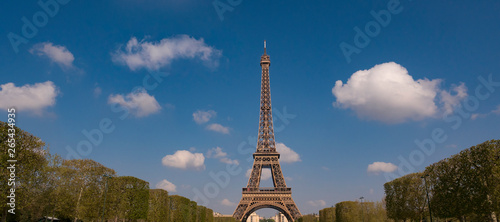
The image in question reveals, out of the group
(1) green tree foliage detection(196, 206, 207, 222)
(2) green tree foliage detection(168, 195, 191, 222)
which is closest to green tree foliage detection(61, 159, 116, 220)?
(2) green tree foliage detection(168, 195, 191, 222)

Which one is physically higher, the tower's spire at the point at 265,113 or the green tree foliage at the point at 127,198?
the tower's spire at the point at 265,113

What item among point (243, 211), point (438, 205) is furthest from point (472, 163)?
point (243, 211)

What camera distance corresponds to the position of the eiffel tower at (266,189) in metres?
73.2

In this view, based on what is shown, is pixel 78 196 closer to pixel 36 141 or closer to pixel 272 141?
pixel 36 141

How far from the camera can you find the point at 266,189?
2977 inches

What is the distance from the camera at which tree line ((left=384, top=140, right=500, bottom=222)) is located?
83.6 feet

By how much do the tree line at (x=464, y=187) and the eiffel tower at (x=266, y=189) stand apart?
37.6 meters

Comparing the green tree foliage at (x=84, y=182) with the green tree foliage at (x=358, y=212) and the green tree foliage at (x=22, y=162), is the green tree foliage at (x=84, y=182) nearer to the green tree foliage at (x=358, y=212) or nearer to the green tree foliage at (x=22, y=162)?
the green tree foliage at (x=22, y=162)

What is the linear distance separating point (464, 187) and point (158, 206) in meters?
33.4

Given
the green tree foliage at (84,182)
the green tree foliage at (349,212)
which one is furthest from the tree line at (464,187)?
the green tree foliage at (84,182)

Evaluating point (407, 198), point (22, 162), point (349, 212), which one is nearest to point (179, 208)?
point (22, 162)

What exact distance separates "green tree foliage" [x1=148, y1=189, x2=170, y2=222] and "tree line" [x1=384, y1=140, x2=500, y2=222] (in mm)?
30250

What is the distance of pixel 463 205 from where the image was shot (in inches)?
Answer: 1096

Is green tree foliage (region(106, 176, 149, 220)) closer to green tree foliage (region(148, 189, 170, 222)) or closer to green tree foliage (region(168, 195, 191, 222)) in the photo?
green tree foliage (region(148, 189, 170, 222))
